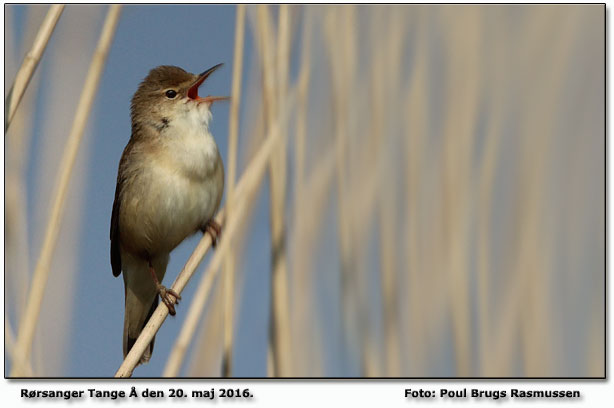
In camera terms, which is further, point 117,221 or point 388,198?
point 117,221

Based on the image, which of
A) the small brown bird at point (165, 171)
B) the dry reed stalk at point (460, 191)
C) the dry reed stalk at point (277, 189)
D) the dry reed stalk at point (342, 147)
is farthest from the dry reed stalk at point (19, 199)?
the dry reed stalk at point (460, 191)

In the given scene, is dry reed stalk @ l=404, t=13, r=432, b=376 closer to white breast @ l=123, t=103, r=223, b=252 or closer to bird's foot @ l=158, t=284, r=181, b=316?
bird's foot @ l=158, t=284, r=181, b=316

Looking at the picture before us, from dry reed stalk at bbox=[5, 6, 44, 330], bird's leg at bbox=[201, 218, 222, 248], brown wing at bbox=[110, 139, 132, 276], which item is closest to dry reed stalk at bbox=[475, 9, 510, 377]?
bird's leg at bbox=[201, 218, 222, 248]

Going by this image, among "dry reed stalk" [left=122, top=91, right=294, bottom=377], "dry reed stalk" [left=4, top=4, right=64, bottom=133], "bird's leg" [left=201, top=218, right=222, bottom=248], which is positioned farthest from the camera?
"bird's leg" [left=201, top=218, right=222, bottom=248]

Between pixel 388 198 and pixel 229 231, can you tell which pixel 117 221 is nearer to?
pixel 229 231

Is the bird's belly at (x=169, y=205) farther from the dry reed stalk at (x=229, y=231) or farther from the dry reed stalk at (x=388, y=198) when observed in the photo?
the dry reed stalk at (x=388, y=198)

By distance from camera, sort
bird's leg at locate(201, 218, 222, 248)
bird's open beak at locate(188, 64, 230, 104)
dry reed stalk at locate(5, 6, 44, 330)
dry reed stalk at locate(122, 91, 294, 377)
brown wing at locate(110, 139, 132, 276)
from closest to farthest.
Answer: dry reed stalk at locate(122, 91, 294, 377)
dry reed stalk at locate(5, 6, 44, 330)
bird's leg at locate(201, 218, 222, 248)
bird's open beak at locate(188, 64, 230, 104)
brown wing at locate(110, 139, 132, 276)

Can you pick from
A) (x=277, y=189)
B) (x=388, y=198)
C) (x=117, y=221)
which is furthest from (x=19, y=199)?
(x=388, y=198)

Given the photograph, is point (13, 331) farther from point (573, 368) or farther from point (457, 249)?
point (573, 368)
